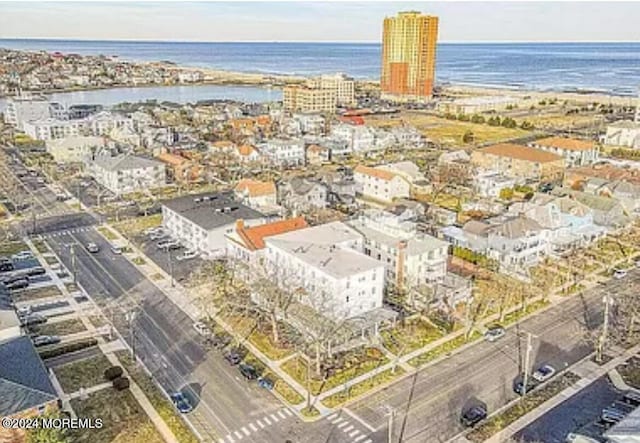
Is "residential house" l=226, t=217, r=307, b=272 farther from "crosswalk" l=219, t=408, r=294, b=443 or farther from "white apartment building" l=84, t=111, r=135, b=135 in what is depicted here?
"white apartment building" l=84, t=111, r=135, b=135

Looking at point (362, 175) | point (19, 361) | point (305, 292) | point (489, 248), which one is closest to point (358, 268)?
point (305, 292)

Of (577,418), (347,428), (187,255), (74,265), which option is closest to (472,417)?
(577,418)

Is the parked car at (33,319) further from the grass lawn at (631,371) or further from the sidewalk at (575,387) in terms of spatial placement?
the grass lawn at (631,371)

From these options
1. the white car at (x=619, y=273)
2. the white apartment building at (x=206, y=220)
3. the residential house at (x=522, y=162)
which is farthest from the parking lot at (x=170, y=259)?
the residential house at (x=522, y=162)

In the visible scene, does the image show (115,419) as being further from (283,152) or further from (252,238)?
(283,152)

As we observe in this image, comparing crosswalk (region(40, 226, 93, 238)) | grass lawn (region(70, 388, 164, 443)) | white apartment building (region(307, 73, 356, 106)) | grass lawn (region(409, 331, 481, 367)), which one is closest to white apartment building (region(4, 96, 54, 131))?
crosswalk (region(40, 226, 93, 238))

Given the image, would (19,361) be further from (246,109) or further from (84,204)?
(246,109)
